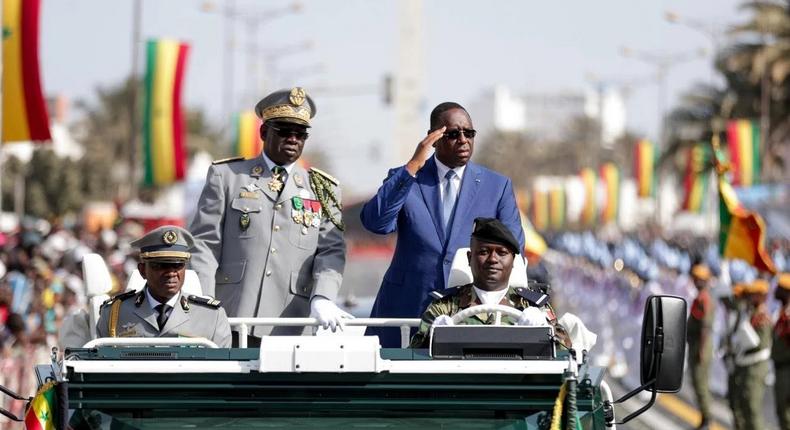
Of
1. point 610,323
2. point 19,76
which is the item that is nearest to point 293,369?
point 19,76

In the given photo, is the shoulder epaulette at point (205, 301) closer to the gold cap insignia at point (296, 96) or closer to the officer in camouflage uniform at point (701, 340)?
the gold cap insignia at point (296, 96)

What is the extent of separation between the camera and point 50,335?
17.1 m

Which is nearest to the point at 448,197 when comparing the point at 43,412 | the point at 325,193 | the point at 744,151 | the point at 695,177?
the point at 325,193

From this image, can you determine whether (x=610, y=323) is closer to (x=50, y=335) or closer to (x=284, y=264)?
(x=50, y=335)

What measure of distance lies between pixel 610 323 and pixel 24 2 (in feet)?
46.2

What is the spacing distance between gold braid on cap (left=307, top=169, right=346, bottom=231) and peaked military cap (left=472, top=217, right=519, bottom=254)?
1262 mm

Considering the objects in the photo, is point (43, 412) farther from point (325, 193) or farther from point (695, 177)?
point (695, 177)

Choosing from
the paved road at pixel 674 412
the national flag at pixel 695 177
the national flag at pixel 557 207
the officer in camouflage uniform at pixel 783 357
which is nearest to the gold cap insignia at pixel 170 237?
the officer in camouflage uniform at pixel 783 357

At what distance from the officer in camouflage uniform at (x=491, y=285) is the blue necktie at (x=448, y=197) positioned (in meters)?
0.94

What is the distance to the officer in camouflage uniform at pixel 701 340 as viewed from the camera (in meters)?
18.3

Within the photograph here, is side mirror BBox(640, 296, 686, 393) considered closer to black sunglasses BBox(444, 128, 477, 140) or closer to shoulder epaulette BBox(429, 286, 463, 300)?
shoulder epaulette BBox(429, 286, 463, 300)

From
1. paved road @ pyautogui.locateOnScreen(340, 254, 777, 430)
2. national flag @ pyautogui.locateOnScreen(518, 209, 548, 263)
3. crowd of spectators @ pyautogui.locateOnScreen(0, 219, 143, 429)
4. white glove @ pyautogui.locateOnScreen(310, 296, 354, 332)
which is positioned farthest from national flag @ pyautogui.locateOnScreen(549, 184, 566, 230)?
white glove @ pyautogui.locateOnScreen(310, 296, 354, 332)

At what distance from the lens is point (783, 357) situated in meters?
15.7

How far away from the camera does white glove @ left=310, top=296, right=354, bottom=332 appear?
24.0 feet
